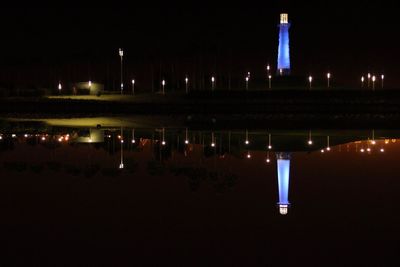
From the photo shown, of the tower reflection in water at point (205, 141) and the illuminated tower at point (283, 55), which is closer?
the tower reflection in water at point (205, 141)

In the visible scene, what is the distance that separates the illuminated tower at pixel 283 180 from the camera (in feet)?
36.0

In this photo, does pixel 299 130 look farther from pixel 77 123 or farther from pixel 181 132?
pixel 77 123

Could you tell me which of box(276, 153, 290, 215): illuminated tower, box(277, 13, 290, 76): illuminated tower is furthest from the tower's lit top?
box(276, 153, 290, 215): illuminated tower

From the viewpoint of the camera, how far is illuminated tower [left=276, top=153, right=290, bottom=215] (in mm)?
10975

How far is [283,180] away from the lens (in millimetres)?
13484

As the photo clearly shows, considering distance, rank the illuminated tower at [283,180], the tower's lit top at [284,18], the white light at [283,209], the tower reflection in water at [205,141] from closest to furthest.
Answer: the white light at [283,209] < the illuminated tower at [283,180] < the tower reflection in water at [205,141] < the tower's lit top at [284,18]

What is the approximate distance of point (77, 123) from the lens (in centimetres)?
2383

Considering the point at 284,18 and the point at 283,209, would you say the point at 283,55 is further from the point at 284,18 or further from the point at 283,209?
the point at 283,209

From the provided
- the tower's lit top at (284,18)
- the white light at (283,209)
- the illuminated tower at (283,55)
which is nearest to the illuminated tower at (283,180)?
the white light at (283,209)

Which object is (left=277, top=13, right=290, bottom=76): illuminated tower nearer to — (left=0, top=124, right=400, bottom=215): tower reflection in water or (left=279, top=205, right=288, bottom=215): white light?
(left=0, top=124, right=400, bottom=215): tower reflection in water

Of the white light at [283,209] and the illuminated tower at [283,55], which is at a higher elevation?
the illuminated tower at [283,55]

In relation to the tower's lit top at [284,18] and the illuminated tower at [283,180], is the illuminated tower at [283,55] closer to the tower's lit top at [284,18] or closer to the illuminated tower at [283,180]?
the tower's lit top at [284,18]

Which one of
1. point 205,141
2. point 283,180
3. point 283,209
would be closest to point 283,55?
point 205,141

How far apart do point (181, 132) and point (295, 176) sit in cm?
767
